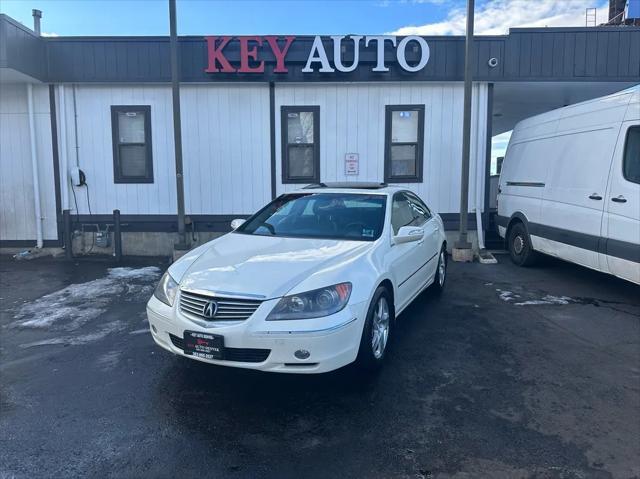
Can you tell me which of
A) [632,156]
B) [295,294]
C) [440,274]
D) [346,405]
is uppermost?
[632,156]

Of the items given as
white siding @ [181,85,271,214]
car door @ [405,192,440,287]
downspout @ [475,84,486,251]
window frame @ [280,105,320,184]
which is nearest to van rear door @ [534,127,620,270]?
downspout @ [475,84,486,251]

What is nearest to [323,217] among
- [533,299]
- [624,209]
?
[533,299]

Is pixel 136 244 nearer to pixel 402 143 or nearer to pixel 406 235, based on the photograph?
pixel 402 143

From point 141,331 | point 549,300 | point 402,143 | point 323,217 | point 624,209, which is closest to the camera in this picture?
point 323,217

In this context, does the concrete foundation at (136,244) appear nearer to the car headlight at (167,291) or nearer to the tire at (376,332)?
the car headlight at (167,291)

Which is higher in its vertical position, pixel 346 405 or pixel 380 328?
pixel 380 328

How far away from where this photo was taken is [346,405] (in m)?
3.54

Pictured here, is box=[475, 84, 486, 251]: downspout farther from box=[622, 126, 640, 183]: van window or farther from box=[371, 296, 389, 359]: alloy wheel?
box=[371, 296, 389, 359]: alloy wheel

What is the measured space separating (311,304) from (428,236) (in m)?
2.78

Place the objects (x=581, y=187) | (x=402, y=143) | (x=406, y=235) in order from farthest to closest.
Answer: (x=402, y=143) → (x=581, y=187) → (x=406, y=235)

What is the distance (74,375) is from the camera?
162 inches

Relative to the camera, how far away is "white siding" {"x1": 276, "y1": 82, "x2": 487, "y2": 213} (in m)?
9.55

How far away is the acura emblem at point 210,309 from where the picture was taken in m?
3.48

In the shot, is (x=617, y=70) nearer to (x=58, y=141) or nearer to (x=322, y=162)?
(x=322, y=162)
